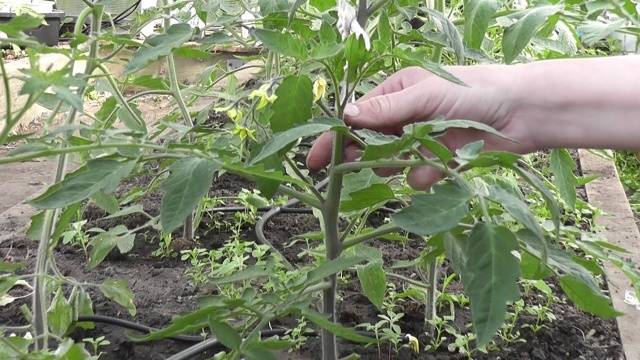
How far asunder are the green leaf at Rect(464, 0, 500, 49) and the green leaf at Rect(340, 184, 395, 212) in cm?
31

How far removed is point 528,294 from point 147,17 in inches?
40.1

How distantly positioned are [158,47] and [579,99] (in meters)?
0.56

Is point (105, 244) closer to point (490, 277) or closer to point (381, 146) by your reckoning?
point (381, 146)

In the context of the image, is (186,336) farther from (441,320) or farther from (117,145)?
(117,145)

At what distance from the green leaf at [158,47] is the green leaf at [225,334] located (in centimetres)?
31

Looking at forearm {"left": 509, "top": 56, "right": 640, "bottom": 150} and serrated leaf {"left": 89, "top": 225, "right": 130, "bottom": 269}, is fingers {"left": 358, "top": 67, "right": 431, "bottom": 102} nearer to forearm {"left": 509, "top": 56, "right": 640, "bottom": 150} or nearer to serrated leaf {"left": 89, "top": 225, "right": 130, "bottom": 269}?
forearm {"left": 509, "top": 56, "right": 640, "bottom": 150}

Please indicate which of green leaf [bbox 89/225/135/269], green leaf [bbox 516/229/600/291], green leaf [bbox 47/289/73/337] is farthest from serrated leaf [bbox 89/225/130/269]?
green leaf [bbox 516/229/600/291]

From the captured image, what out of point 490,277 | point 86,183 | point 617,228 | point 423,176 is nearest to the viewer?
point 490,277

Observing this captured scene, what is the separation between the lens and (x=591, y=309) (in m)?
0.79

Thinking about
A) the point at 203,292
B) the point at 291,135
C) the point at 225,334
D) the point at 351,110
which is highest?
the point at 291,135

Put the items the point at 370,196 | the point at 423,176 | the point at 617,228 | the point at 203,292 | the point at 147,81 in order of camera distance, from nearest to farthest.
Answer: the point at 370,196 < the point at 423,176 < the point at 147,81 < the point at 203,292 < the point at 617,228

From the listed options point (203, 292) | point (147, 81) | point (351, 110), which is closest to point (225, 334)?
point (351, 110)

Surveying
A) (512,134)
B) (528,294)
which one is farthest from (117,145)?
(528,294)

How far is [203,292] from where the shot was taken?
1.59 meters
